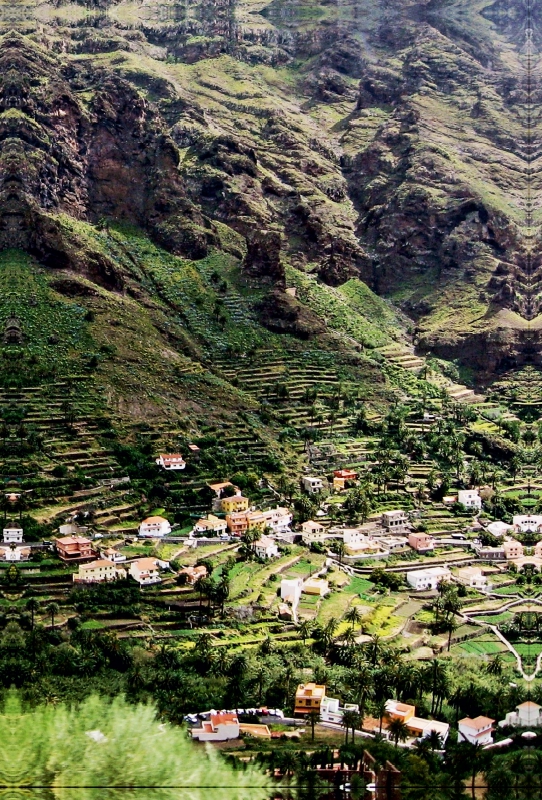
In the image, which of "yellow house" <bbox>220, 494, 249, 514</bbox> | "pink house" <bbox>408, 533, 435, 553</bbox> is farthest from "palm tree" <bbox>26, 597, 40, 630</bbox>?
"pink house" <bbox>408, 533, 435, 553</bbox>

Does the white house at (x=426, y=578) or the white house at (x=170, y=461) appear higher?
the white house at (x=170, y=461)

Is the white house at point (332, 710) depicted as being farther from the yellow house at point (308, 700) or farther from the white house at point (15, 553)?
the white house at point (15, 553)

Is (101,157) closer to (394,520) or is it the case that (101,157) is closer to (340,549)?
(394,520)

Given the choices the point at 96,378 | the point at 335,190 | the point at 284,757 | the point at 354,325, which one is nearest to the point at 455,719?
the point at 284,757

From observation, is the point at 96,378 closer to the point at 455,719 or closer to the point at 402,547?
the point at 402,547

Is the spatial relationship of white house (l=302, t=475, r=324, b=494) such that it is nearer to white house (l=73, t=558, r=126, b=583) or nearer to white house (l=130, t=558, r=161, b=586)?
white house (l=130, t=558, r=161, b=586)

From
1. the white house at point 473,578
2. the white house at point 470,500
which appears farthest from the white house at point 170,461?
the white house at point 470,500
